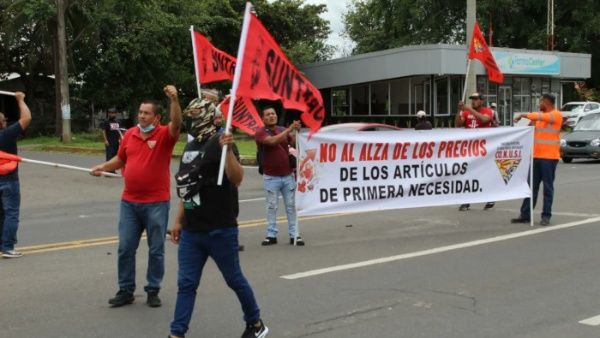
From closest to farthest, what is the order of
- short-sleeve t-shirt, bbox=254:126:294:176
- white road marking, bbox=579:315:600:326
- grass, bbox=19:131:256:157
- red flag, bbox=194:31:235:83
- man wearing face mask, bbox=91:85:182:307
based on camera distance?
1. white road marking, bbox=579:315:600:326
2. man wearing face mask, bbox=91:85:182:307
3. short-sleeve t-shirt, bbox=254:126:294:176
4. red flag, bbox=194:31:235:83
5. grass, bbox=19:131:256:157

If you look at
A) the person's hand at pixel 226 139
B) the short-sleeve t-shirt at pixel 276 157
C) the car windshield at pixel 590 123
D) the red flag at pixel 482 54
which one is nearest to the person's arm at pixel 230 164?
the person's hand at pixel 226 139

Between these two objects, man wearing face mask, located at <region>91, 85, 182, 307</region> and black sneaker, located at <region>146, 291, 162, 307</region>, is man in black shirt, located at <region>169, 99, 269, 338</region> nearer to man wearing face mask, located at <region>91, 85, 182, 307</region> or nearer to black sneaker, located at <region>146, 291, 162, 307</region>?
man wearing face mask, located at <region>91, 85, 182, 307</region>

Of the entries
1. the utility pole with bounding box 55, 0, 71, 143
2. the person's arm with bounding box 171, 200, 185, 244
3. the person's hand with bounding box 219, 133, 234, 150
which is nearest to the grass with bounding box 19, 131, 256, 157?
the utility pole with bounding box 55, 0, 71, 143

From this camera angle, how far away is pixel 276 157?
866cm

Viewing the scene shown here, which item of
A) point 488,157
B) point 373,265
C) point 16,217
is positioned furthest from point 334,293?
point 488,157

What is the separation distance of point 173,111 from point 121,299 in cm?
182

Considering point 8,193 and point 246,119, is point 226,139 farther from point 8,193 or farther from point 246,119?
point 8,193

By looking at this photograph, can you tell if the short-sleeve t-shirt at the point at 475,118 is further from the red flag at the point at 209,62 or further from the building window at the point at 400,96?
the building window at the point at 400,96

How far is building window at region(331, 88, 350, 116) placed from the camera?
136 ft

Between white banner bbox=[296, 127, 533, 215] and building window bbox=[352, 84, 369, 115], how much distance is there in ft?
96.7

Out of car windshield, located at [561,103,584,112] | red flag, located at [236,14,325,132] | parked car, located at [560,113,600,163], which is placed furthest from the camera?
car windshield, located at [561,103,584,112]

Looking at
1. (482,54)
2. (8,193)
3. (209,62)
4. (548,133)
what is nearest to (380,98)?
(482,54)

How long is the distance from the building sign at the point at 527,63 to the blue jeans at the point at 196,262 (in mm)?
32310

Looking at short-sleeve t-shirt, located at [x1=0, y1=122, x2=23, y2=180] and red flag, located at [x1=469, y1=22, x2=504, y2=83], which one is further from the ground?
red flag, located at [x1=469, y1=22, x2=504, y2=83]
